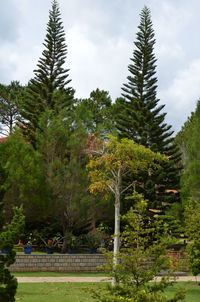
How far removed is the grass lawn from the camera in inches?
402

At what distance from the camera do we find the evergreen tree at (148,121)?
21828 mm

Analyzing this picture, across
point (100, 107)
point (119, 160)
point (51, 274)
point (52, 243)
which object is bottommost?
point (51, 274)

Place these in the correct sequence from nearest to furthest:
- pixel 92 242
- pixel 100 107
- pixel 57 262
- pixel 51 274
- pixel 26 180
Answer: pixel 51 274
pixel 57 262
pixel 26 180
pixel 92 242
pixel 100 107

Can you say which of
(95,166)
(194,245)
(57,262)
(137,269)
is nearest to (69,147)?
(95,166)

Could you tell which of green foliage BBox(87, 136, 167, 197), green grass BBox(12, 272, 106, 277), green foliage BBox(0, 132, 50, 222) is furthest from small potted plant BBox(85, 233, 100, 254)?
green foliage BBox(87, 136, 167, 197)

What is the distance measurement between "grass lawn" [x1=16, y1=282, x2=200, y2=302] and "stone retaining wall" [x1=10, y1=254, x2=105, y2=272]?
3.51 metres

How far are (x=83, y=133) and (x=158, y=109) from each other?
5.59 m

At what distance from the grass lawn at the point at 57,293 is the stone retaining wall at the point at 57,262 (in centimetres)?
351

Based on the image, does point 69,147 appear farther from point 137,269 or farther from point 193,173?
point 137,269

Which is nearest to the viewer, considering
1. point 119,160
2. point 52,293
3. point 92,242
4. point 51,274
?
point 52,293

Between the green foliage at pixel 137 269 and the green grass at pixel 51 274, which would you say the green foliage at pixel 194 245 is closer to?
the green grass at pixel 51 274

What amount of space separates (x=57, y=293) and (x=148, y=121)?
1346 cm

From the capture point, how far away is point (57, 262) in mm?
16781

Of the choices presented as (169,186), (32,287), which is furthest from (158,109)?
(32,287)
